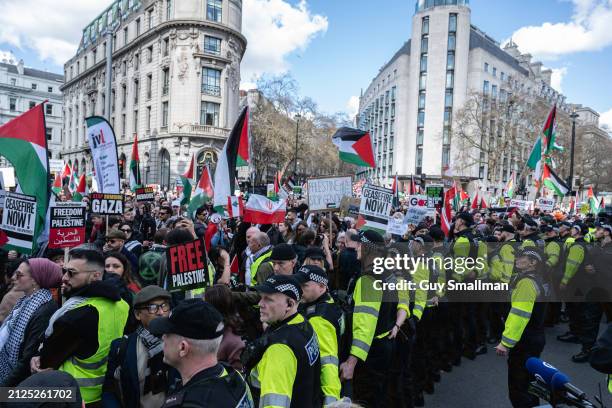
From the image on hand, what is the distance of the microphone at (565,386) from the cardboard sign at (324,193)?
18.9 feet

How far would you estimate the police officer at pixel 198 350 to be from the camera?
1997 mm

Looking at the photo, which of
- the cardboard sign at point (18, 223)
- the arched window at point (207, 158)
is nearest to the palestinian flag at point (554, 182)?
the cardboard sign at point (18, 223)

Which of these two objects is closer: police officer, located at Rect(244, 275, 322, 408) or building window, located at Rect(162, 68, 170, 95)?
police officer, located at Rect(244, 275, 322, 408)

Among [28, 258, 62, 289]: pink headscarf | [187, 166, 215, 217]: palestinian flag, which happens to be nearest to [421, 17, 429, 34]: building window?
[187, 166, 215, 217]: palestinian flag

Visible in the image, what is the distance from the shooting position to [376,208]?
702 centimetres

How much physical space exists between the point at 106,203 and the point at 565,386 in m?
7.09

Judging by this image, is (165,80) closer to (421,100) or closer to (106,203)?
(421,100)

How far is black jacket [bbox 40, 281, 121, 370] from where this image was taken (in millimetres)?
2697

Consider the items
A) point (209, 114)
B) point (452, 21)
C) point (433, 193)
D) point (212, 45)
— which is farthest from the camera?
point (452, 21)

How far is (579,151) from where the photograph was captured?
4641 cm

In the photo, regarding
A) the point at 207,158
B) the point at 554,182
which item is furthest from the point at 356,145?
the point at 207,158

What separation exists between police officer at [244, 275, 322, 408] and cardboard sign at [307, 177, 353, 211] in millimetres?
5110

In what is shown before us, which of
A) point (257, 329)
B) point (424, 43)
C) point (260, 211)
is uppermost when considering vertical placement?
point (424, 43)

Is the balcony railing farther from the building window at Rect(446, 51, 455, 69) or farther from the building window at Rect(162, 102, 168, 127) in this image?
the building window at Rect(446, 51, 455, 69)
